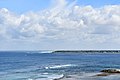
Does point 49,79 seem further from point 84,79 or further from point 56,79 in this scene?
point 84,79

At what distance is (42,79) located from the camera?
61.8 meters

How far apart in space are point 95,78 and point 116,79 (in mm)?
4312

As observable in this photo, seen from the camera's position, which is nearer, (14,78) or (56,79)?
(56,79)

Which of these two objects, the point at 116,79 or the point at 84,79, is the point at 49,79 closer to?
the point at 84,79

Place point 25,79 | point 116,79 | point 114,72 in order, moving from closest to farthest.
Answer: point 116,79, point 25,79, point 114,72

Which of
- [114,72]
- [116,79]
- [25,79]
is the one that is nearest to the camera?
[116,79]

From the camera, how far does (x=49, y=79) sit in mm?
61406

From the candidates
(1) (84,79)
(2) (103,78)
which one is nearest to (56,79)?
(1) (84,79)

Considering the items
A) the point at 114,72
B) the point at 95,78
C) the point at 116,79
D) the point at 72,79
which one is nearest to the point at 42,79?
the point at 72,79

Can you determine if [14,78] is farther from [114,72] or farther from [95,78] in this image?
[114,72]

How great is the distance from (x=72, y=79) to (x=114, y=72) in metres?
17.3

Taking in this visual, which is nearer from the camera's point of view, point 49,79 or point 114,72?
point 49,79

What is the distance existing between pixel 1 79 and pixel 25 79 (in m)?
5.44

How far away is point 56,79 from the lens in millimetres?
60281
